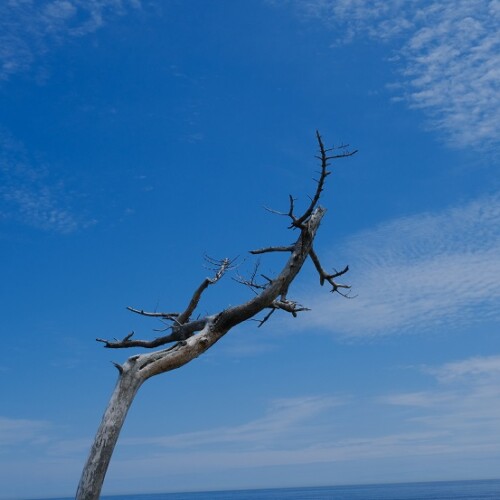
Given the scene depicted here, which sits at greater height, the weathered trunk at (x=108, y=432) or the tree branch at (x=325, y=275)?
the tree branch at (x=325, y=275)

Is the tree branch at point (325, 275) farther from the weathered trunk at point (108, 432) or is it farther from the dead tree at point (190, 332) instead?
the weathered trunk at point (108, 432)

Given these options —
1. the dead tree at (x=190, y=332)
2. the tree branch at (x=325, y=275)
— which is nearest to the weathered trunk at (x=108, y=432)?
the dead tree at (x=190, y=332)

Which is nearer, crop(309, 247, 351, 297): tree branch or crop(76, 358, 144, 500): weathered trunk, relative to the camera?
crop(76, 358, 144, 500): weathered trunk

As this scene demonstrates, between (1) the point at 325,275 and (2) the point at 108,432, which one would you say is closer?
(2) the point at 108,432

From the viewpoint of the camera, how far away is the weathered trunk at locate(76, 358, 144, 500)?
6.71 m

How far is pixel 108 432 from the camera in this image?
6.92m

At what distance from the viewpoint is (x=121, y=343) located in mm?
8578

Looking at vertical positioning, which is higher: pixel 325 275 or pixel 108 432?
pixel 325 275

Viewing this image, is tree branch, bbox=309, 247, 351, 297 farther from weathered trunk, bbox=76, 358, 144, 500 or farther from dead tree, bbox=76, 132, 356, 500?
weathered trunk, bbox=76, 358, 144, 500

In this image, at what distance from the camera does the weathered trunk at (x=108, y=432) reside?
6.71 metres

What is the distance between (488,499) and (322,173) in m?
98.4

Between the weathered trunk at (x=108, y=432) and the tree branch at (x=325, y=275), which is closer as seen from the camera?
the weathered trunk at (x=108, y=432)

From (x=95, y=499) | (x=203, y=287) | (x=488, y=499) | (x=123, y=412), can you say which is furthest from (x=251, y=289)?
(x=488, y=499)

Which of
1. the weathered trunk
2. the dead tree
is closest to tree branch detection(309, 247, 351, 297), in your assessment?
the dead tree
